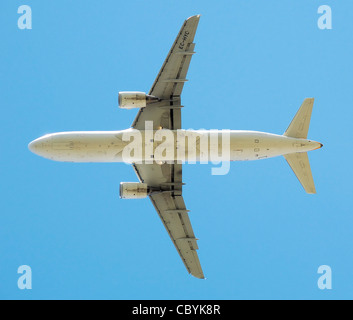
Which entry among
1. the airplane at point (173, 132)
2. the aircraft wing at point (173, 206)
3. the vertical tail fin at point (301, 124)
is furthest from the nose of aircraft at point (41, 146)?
the vertical tail fin at point (301, 124)

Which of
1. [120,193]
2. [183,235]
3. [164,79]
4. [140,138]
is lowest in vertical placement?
[183,235]

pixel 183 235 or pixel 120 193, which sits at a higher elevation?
pixel 120 193

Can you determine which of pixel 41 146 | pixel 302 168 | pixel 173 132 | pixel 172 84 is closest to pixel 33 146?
pixel 41 146

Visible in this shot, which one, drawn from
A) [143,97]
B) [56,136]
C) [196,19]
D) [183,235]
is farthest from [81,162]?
[196,19]

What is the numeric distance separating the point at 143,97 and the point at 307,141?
13.8 m

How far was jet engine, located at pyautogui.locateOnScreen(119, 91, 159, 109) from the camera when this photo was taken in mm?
53344

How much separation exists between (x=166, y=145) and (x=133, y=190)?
4908 mm

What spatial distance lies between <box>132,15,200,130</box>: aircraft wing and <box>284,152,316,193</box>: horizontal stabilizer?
32.0 ft

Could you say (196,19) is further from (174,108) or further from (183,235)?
(183,235)

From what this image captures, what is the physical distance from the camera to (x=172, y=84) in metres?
54.3

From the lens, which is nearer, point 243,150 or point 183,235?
point 243,150

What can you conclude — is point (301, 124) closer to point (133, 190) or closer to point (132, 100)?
point (132, 100)

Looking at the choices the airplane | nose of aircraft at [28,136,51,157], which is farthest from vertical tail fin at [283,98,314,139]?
nose of aircraft at [28,136,51,157]

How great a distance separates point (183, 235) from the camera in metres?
58.1
